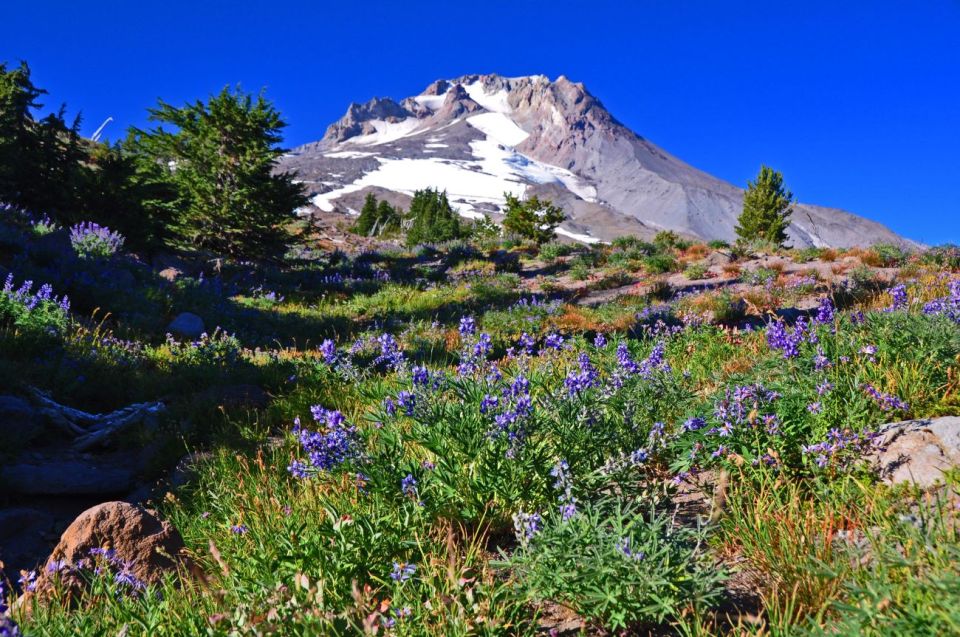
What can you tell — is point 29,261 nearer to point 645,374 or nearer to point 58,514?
point 58,514

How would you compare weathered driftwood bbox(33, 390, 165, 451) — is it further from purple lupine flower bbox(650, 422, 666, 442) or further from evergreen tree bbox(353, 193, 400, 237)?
→ evergreen tree bbox(353, 193, 400, 237)

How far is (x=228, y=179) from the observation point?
16.2 m

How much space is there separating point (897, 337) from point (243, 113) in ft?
58.8

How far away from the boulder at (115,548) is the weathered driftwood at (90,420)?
229 centimetres

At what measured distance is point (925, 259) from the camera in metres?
11.8

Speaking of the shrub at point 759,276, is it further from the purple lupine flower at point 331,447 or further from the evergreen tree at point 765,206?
the evergreen tree at point 765,206

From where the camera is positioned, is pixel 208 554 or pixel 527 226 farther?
pixel 527 226

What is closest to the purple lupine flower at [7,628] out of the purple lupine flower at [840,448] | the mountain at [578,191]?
the purple lupine flower at [840,448]

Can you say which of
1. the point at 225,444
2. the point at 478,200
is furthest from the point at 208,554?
the point at 478,200

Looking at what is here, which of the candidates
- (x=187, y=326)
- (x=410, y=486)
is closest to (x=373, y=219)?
(x=187, y=326)

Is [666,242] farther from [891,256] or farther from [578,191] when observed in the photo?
[578,191]

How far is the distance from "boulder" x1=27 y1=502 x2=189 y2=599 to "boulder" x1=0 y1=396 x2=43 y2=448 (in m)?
2.05

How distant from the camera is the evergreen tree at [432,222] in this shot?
37562mm

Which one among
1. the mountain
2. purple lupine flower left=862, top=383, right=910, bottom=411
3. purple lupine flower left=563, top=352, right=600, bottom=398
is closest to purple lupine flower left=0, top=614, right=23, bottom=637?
purple lupine flower left=563, top=352, right=600, bottom=398
